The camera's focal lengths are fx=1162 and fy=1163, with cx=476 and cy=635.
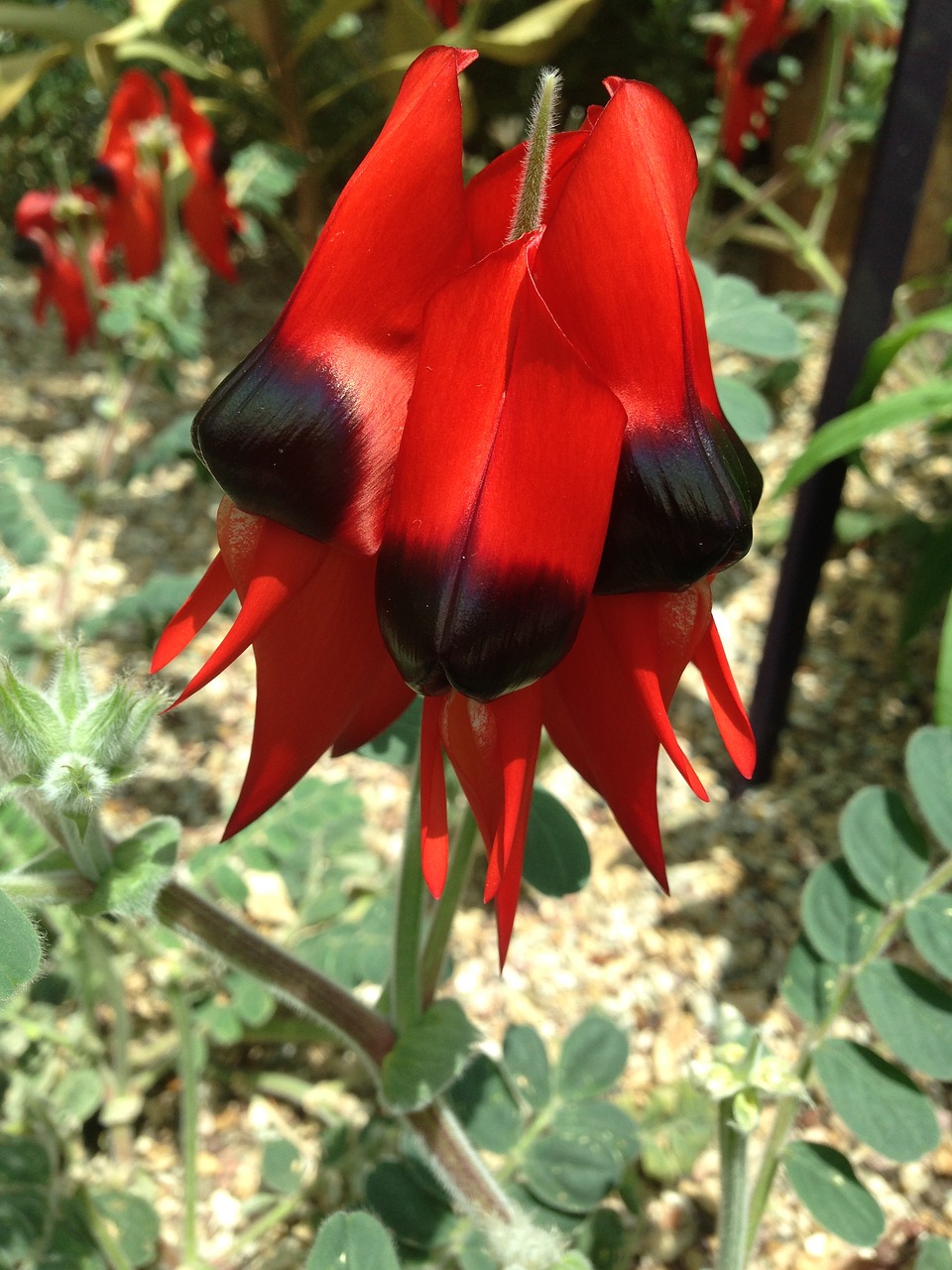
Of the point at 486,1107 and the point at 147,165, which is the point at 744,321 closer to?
the point at 486,1107

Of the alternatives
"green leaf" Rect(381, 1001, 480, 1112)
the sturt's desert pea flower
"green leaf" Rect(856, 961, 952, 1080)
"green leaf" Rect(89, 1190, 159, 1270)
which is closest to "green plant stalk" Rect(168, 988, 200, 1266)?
"green leaf" Rect(89, 1190, 159, 1270)

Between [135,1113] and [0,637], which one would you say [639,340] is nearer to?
[0,637]

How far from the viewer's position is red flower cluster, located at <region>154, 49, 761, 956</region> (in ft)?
1.31

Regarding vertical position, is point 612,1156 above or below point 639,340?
below

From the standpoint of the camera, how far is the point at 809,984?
0.89 meters

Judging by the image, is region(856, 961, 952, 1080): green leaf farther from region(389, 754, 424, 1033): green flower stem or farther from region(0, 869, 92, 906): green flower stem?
region(0, 869, 92, 906): green flower stem

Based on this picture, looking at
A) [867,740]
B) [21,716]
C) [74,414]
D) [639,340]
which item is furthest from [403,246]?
[74,414]

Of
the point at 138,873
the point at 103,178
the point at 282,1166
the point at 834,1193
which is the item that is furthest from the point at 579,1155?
the point at 103,178

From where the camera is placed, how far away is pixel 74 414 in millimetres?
2303

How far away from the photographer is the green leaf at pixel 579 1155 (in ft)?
2.78

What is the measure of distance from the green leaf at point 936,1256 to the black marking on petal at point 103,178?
1768 mm

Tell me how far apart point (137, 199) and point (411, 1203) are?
5.31 ft

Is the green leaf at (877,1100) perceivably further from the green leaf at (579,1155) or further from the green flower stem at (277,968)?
the green flower stem at (277,968)

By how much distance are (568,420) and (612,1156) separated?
0.66 metres
